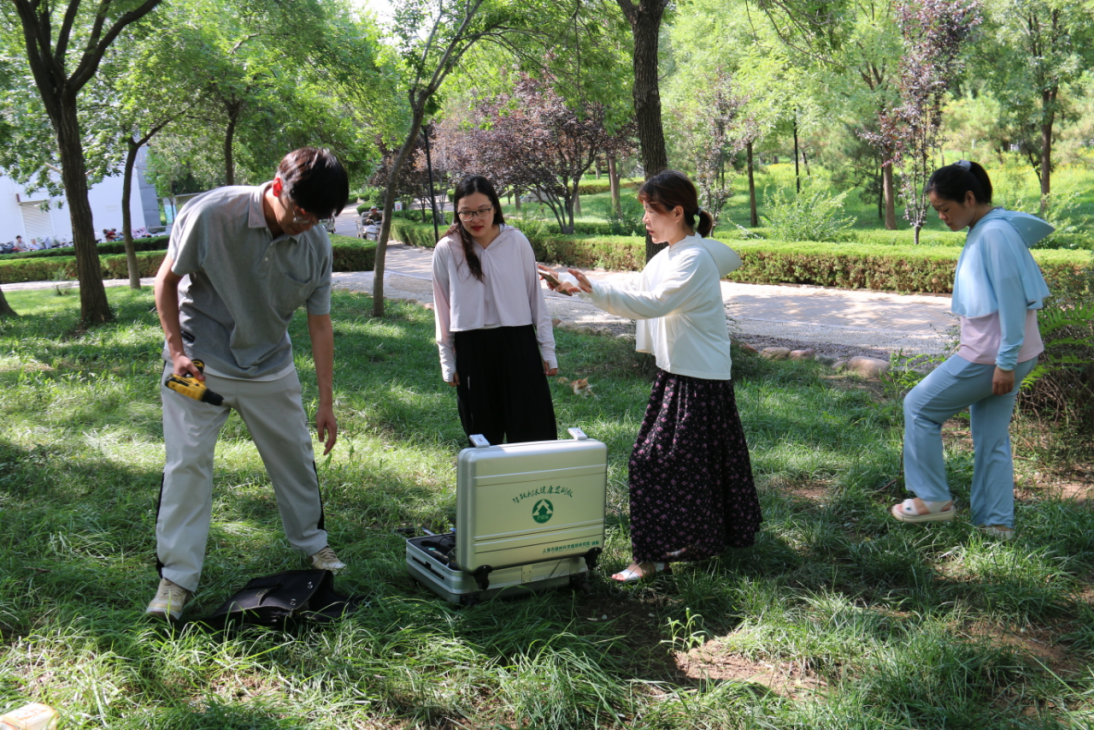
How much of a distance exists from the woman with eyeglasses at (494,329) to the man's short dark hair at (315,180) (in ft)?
2.86

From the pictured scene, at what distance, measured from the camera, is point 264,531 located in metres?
3.77

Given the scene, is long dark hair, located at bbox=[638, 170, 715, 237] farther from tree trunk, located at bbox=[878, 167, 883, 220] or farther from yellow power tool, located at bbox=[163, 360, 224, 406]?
tree trunk, located at bbox=[878, 167, 883, 220]

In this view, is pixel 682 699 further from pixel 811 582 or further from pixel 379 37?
pixel 379 37

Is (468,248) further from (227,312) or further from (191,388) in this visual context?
(191,388)

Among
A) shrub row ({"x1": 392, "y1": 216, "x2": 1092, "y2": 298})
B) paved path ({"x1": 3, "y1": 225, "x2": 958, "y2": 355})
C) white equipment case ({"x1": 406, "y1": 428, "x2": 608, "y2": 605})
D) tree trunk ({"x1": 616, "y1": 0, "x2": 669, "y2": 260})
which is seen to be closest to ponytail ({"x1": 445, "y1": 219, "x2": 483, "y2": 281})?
white equipment case ({"x1": 406, "y1": 428, "x2": 608, "y2": 605})

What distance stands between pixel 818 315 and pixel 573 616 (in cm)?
986

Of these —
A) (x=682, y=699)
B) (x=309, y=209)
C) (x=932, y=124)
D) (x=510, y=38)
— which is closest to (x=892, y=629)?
(x=682, y=699)

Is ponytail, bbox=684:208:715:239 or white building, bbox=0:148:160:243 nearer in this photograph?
ponytail, bbox=684:208:715:239

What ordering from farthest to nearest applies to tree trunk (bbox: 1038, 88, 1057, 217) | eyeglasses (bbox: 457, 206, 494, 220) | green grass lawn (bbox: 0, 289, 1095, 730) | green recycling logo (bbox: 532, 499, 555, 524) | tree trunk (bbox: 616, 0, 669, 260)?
tree trunk (bbox: 1038, 88, 1057, 217), tree trunk (bbox: 616, 0, 669, 260), eyeglasses (bbox: 457, 206, 494, 220), green recycling logo (bbox: 532, 499, 555, 524), green grass lawn (bbox: 0, 289, 1095, 730)

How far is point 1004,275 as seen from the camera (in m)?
3.33

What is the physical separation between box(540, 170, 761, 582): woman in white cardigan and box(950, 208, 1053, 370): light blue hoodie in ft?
3.58

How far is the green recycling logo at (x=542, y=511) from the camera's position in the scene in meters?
2.96

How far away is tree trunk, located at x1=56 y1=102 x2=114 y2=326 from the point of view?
31.8ft

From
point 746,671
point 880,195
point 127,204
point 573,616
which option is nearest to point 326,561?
point 573,616
